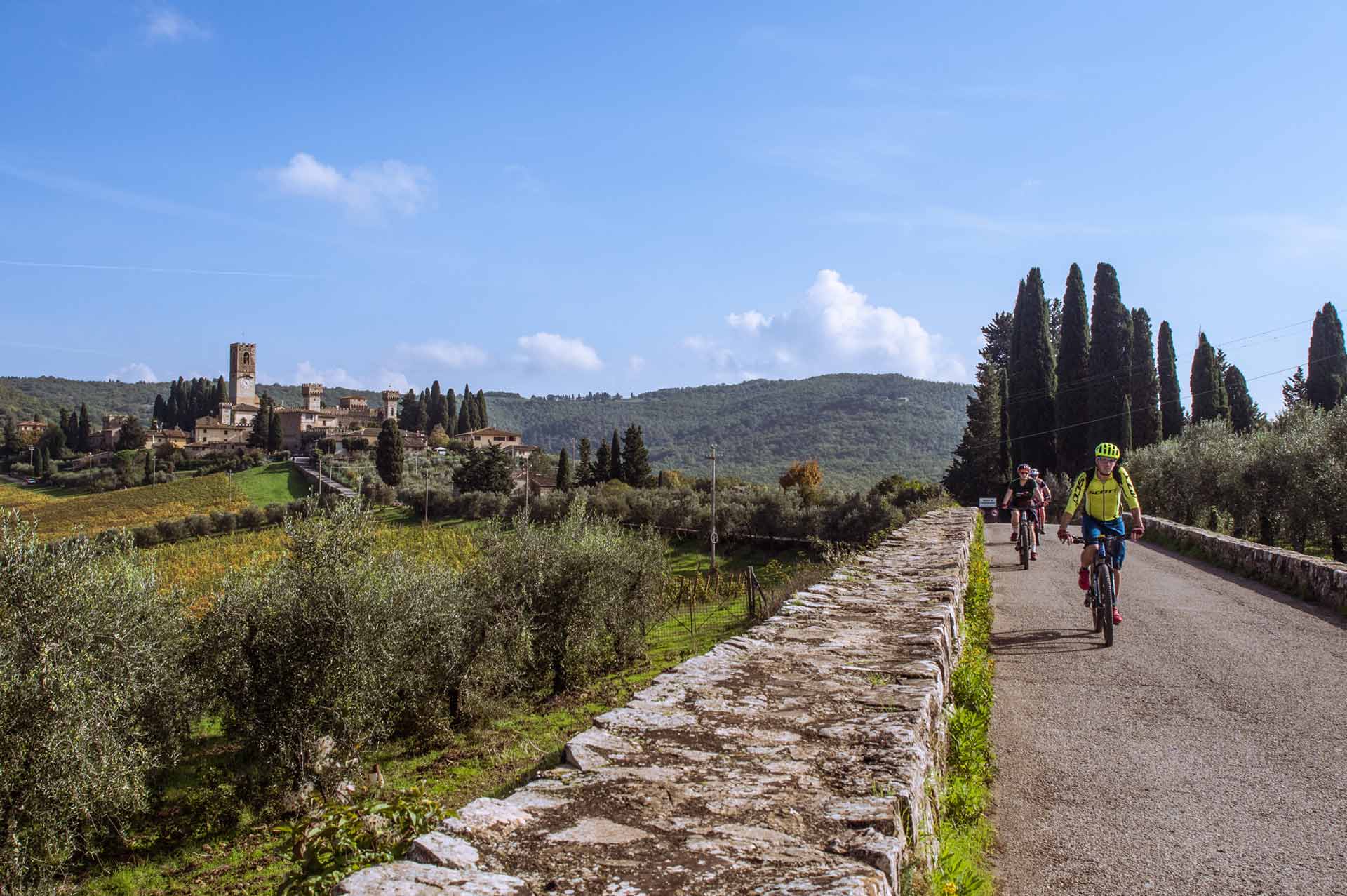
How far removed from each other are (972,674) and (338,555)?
603 inches

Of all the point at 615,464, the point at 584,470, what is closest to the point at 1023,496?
the point at 615,464

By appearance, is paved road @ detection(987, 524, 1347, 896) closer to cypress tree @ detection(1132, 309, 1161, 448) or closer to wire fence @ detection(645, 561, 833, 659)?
wire fence @ detection(645, 561, 833, 659)

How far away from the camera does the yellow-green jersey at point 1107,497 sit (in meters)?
9.00

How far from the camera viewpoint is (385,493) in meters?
77.8

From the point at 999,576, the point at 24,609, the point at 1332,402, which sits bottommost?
the point at 24,609

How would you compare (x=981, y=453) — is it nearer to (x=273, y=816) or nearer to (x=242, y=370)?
(x=273, y=816)

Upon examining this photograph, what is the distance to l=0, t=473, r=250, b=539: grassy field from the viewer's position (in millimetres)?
66938

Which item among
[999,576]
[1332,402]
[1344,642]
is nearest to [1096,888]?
[1344,642]

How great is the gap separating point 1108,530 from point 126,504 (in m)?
82.9

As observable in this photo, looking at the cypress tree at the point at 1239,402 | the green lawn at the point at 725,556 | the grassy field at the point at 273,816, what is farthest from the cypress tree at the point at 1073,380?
the grassy field at the point at 273,816

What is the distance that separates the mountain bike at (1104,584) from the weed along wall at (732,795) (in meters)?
3.63

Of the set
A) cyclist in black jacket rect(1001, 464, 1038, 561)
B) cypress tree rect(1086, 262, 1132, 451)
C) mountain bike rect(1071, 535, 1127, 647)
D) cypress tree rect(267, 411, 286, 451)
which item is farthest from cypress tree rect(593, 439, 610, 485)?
mountain bike rect(1071, 535, 1127, 647)

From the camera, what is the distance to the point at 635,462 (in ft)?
253

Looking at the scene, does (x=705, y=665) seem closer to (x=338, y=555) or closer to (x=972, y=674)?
(x=972, y=674)
